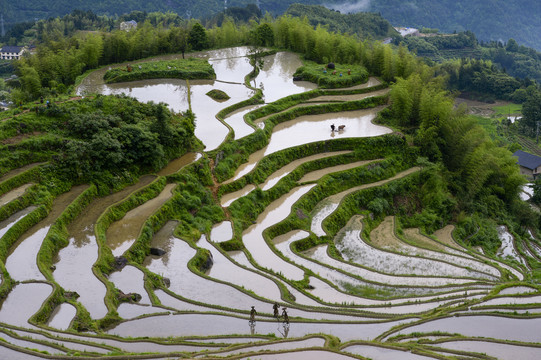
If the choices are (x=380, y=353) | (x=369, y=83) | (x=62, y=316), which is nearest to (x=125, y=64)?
(x=369, y=83)

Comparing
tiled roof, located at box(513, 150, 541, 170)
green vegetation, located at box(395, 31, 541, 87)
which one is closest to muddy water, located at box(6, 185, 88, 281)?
tiled roof, located at box(513, 150, 541, 170)

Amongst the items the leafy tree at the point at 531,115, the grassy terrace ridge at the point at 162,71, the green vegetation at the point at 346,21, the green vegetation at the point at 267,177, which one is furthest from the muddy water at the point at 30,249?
the green vegetation at the point at 346,21

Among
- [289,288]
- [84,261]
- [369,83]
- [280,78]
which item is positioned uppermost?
[280,78]

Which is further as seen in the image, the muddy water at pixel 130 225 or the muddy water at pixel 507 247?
the muddy water at pixel 507 247

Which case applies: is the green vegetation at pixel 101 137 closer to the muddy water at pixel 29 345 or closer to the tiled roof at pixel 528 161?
the muddy water at pixel 29 345

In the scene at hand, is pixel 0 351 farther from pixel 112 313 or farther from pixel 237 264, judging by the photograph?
pixel 237 264

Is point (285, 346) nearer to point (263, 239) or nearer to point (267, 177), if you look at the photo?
point (263, 239)
